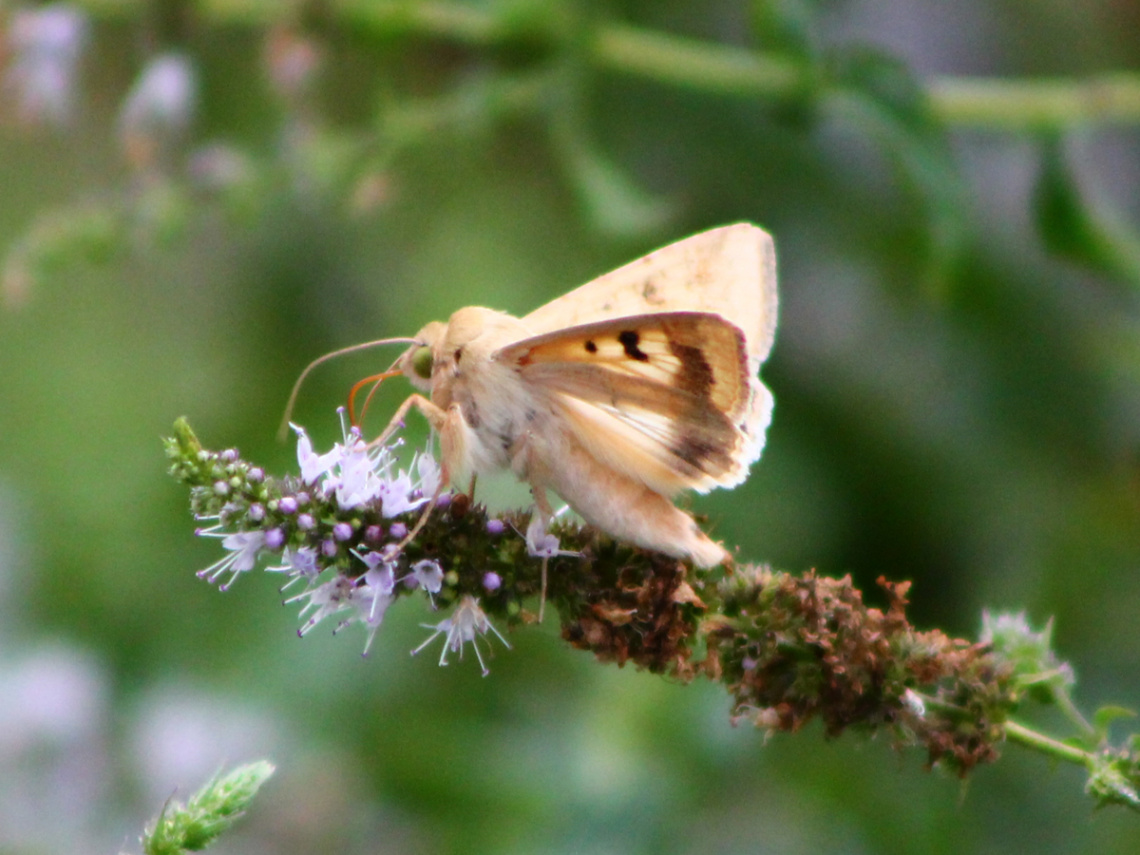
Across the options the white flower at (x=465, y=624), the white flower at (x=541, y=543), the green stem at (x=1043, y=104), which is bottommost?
the white flower at (x=465, y=624)

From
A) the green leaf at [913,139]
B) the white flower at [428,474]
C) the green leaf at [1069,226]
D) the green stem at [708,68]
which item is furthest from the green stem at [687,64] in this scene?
the white flower at [428,474]

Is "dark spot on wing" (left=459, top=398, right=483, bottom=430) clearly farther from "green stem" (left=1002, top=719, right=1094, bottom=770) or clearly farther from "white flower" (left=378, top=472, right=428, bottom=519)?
"green stem" (left=1002, top=719, right=1094, bottom=770)

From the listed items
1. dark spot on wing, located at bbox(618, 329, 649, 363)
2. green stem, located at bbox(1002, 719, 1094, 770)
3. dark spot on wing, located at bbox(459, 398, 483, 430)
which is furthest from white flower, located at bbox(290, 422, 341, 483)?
green stem, located at bbox(1002, 719, 1094, 770)

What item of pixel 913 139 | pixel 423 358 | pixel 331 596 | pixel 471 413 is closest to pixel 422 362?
pixel 423 358

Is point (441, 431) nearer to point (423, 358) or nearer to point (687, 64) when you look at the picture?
point (423, 358)

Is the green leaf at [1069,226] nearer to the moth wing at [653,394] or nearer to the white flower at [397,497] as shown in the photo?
the moth wing at [653,394]

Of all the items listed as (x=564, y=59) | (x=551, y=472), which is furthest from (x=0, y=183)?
(x=551, y=472)
